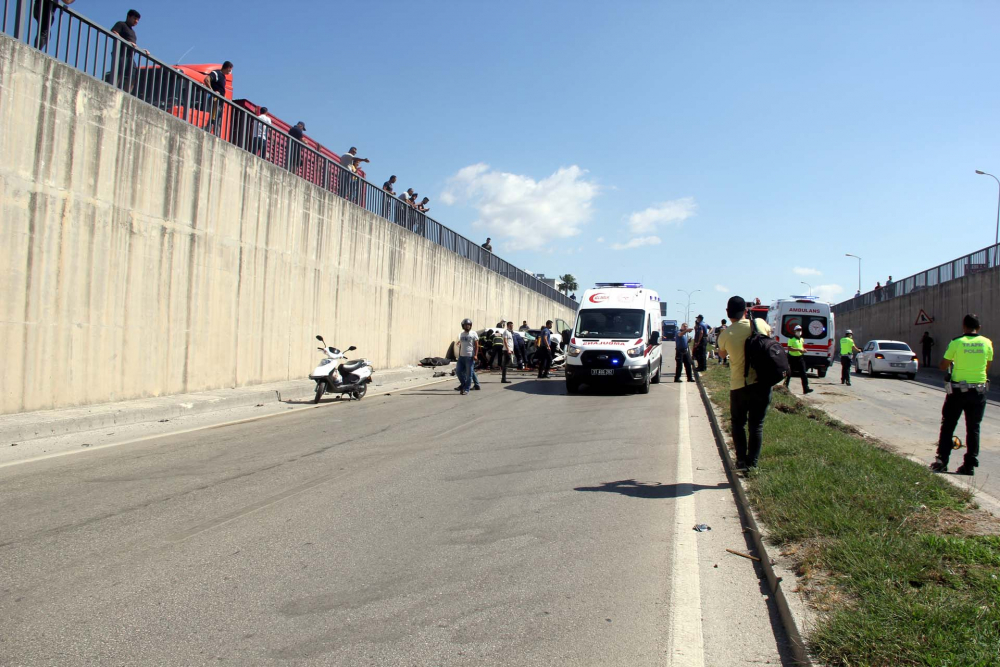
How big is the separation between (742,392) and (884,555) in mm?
3209

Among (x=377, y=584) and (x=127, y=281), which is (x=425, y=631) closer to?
(x=377, y=584)

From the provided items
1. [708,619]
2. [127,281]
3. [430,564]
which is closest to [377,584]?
[430,564]

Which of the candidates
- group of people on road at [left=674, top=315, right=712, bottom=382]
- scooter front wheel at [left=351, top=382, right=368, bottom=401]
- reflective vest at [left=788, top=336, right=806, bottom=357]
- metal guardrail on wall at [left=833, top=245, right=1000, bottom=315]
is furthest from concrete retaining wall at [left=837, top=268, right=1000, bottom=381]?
scooter front wheel at [left=351, top=382, right=368, bottom=401]

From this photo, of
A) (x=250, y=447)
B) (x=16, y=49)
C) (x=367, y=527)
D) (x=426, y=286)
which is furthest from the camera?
(x=426, y=286)

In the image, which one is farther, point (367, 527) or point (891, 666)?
point (367, 527)

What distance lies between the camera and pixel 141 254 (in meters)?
12.0

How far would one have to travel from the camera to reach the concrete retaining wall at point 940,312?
1200 inches

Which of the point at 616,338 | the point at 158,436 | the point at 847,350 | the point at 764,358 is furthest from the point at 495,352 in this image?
the point at 764,358

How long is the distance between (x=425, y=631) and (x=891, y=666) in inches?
81.7

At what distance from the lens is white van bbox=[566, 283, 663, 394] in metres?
17.4

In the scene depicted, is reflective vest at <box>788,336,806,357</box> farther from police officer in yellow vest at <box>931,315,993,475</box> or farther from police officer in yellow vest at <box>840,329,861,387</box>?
police officer in yellow vest at <box>931,315,993,475</box>

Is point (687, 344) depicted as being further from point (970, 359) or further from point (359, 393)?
point (970, 359)

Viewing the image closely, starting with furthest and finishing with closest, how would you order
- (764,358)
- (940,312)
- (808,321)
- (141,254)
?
1. (940,312)
2. (808,321)
3. (141,254)
4. (764,358)

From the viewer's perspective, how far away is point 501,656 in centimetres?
337
